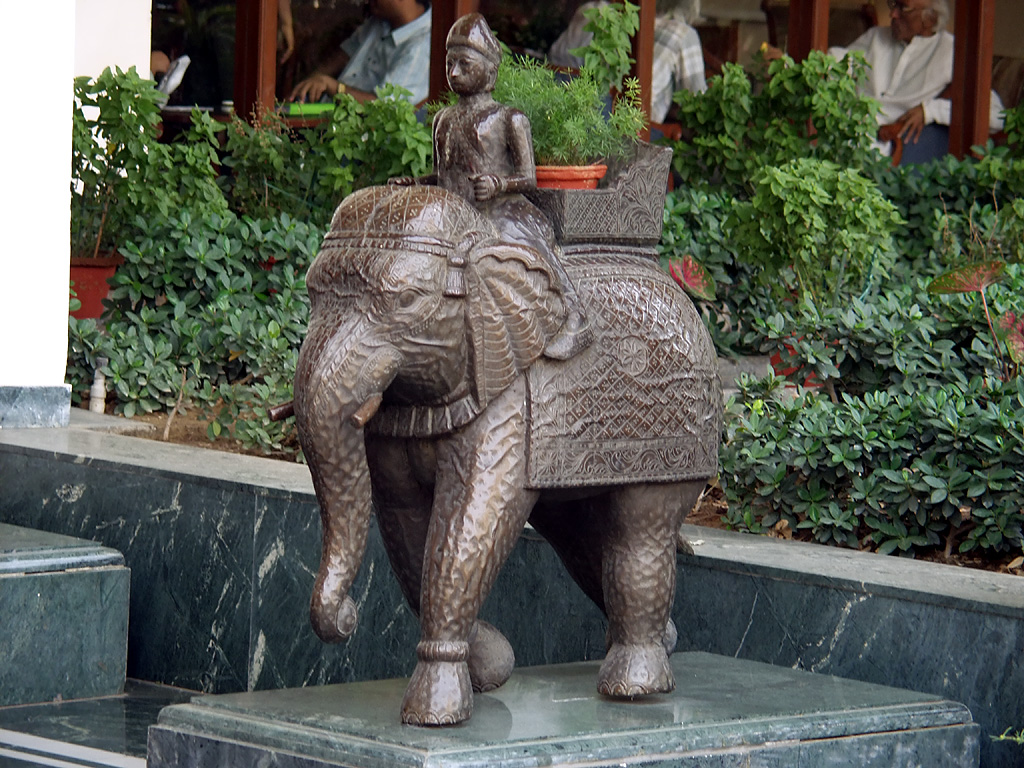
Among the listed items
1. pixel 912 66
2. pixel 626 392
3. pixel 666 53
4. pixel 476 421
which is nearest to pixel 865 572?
pixel 626 392

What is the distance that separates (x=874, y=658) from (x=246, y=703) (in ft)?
4.78

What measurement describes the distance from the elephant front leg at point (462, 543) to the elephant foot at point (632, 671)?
1.07 ft

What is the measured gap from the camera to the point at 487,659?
3.21m

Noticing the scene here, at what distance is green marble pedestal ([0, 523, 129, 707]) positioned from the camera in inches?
187

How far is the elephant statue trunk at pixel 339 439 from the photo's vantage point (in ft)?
9.22

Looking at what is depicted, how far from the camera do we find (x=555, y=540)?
341 cm

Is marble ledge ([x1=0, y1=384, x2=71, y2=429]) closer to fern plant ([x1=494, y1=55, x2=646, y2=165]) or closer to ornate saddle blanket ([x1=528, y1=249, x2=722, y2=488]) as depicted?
fern plant ([x1=494, y1=55, x2=646, y2=165])

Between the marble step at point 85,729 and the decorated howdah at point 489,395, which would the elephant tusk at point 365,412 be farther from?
the marble step at point 85,729

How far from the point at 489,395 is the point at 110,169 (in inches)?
214

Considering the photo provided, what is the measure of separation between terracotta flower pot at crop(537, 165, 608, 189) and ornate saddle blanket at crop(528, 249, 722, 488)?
0.24m

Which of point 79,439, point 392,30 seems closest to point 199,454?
point 79,439

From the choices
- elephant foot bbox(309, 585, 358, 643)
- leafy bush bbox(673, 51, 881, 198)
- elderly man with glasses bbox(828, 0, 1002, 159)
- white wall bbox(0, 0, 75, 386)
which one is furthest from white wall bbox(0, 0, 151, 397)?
elderly man with glasses bbox(828, 0, 1002, 159)

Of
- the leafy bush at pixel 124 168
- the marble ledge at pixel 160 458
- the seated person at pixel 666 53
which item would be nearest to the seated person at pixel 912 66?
the seated person at pixel 666 53

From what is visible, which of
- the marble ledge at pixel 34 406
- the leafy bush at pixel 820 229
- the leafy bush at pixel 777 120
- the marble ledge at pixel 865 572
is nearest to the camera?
the marble ledge at pixel 865 572
